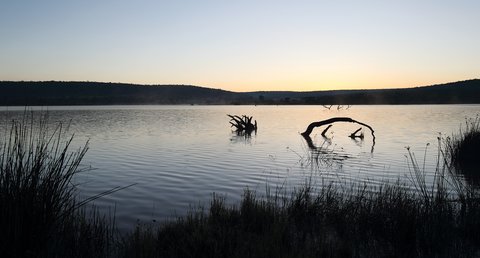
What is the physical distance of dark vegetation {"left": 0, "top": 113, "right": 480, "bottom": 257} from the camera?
482 cm

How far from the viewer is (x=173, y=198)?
1051 centimetres

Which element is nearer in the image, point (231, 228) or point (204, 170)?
point (231, 228)

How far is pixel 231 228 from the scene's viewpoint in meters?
6.80

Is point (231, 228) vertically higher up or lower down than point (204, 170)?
higher up

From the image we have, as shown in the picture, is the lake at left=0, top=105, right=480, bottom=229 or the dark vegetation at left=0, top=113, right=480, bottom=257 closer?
the dark vegetation at left=0, top=113, right=480, bottom=257

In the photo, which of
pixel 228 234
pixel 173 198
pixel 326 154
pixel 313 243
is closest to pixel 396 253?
pixel 313 243

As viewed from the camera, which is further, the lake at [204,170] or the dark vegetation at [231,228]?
the lake at [204,170]

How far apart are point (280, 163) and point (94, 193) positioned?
876cm

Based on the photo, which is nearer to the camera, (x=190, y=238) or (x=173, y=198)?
(x=190, y=238)

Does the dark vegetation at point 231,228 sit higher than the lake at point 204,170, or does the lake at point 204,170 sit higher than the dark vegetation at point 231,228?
the dark vegetation at point 231,228

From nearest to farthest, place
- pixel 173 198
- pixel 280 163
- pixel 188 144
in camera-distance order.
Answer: pixel 173 198
pixel 280 163
pixel 188 144

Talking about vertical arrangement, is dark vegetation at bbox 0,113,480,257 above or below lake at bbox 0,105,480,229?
above

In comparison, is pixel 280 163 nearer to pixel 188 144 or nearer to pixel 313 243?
pixel 188 144

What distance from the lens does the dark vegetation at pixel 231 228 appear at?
482 cm
